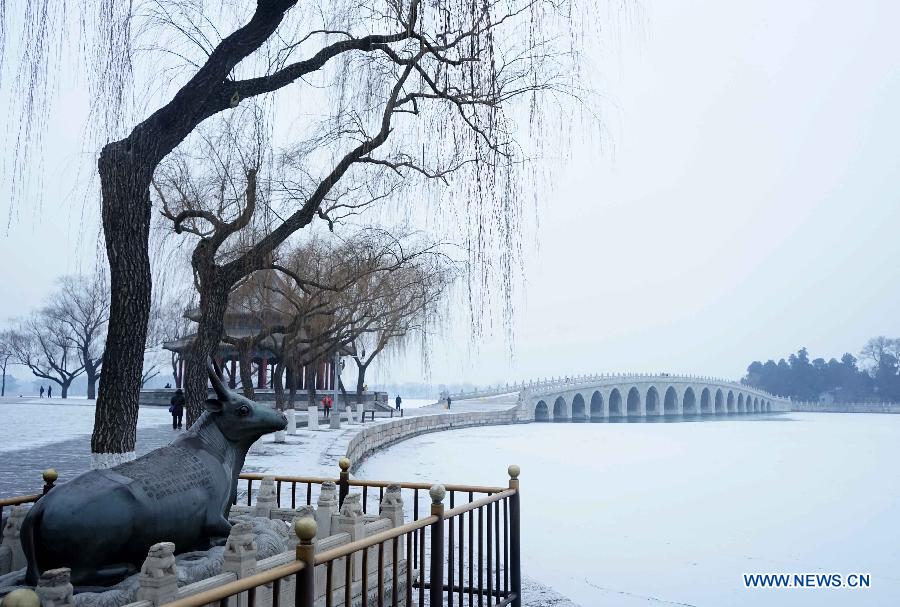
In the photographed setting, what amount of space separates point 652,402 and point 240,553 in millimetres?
84847

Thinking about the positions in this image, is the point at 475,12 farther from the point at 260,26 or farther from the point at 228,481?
the point at 228,481

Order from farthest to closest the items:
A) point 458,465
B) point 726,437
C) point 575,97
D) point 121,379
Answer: point 726,437 → point 458,465 → point 575,97 → point 121,379

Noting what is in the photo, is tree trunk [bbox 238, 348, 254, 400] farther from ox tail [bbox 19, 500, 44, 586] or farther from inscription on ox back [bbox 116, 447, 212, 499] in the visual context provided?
ox tail [bbox 19, 500, 44, 586]

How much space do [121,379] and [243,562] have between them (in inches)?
104

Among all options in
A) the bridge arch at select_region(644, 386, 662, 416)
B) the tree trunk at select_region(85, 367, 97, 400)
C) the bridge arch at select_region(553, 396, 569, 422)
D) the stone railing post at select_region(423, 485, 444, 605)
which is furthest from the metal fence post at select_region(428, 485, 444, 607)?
the bridge arch at select_region(644, 386, 662, 416)

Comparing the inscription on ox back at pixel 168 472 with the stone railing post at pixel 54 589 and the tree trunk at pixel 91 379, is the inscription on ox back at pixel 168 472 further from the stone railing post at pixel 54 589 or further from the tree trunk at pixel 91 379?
the tree trunk at pixel 91 379

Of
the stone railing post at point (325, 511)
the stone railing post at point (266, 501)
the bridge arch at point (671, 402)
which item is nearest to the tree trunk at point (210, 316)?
the stone railing post at point (266, 501)

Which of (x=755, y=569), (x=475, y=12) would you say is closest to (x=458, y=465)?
(x=755, y=569)

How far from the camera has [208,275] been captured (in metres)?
8.62

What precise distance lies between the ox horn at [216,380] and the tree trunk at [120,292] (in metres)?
1.24

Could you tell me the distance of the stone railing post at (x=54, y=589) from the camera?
9.79 ft

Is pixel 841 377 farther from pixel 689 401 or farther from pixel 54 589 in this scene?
pixel 54 589

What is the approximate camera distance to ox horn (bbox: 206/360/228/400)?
4571mm

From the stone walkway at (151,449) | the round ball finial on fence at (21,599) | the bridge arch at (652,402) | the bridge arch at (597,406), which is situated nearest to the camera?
the round ball finial on fence at (21,599)
